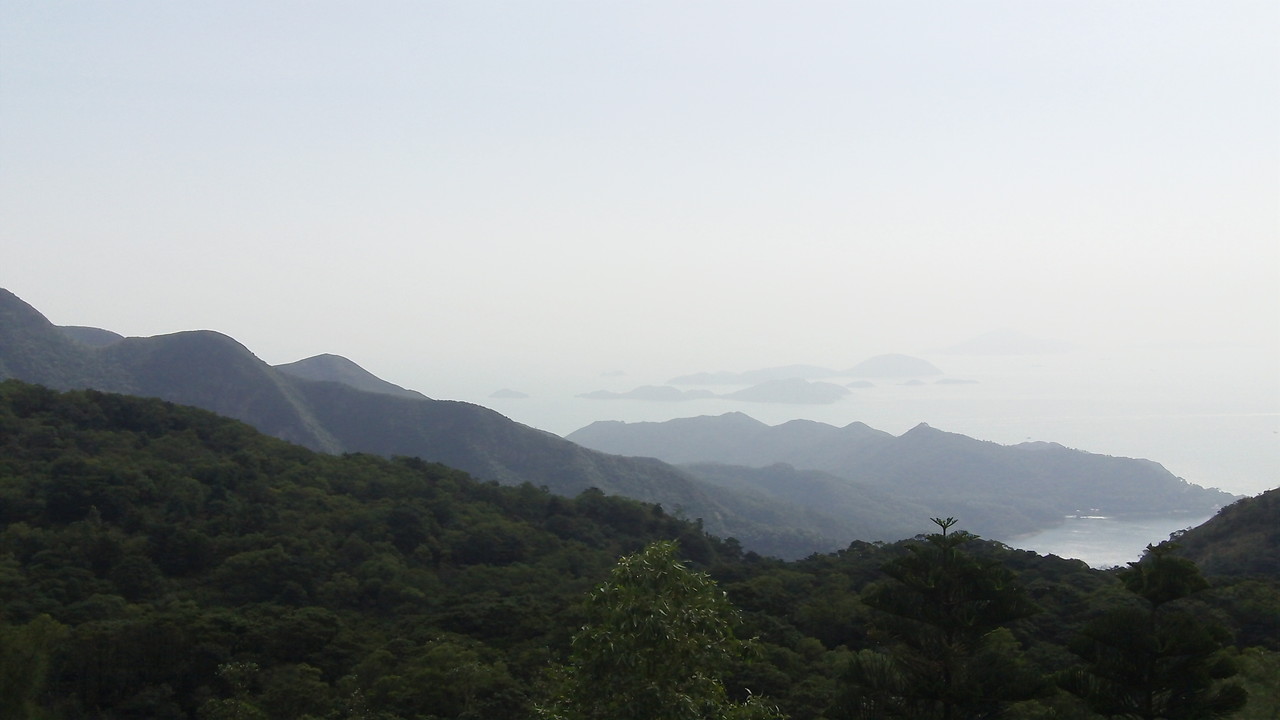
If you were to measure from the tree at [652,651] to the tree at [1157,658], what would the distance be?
5631 millimetres

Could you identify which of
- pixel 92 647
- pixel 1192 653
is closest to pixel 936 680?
pixel 1192 653

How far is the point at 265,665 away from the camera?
23359 mm

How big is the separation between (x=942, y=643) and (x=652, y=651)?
546 centimetres

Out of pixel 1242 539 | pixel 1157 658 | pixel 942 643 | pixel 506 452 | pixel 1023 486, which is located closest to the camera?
pixel 1157 658

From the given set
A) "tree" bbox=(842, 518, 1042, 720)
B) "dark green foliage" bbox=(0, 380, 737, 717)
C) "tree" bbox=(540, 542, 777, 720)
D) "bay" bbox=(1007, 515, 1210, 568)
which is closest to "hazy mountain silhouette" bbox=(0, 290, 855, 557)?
"bay" bbox=(1007, 515, 1210, 568)

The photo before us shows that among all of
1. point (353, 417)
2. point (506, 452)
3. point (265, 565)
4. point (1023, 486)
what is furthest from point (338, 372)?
point (265, 565)

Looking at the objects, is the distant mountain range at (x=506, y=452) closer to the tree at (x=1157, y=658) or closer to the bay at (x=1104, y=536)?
the bay at (x=1104, y=536)

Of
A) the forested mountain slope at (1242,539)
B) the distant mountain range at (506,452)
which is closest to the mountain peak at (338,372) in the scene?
the distant mountain range at (506,452)

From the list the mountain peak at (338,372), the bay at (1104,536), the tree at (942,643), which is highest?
the mountain peak at (338,372)

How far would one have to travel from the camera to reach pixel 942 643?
13461 mm

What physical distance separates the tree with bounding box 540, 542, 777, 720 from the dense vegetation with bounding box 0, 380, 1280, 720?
0.32 ft

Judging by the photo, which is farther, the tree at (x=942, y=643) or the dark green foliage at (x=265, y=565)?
the dark green foliage at (x=265, y=565)

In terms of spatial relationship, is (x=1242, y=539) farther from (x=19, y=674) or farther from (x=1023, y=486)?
(x=1023, y=486)

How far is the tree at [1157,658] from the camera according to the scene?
12570 millimetres
